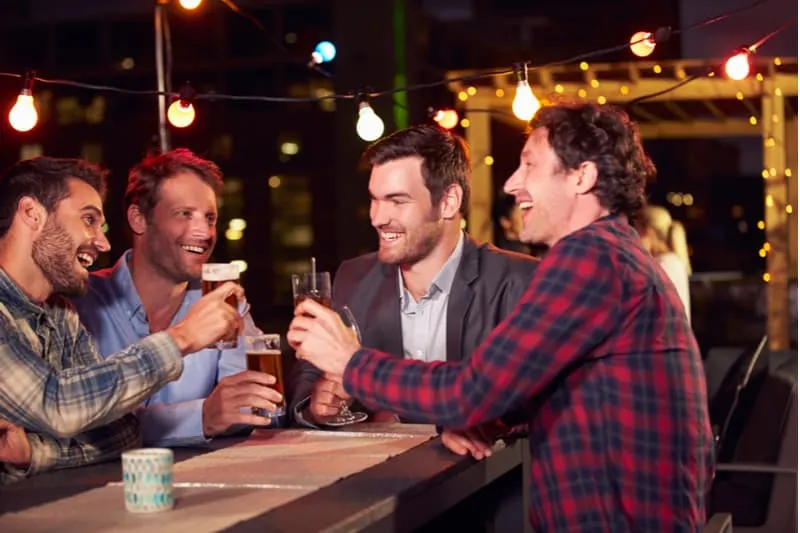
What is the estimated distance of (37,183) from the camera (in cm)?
302

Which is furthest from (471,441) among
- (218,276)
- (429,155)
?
(429,155)

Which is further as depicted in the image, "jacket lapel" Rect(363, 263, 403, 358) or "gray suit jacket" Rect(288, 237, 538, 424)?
"jacket lapel" Rect(363, 263, 403, 358)

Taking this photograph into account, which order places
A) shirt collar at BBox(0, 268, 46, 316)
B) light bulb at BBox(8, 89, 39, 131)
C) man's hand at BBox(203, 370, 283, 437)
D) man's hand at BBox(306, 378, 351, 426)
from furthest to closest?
light bulb at BBox(8, 89, 39, 131) < man's hand at BBox(306, 378, 351, 426) < man's hand at BBox(203, 370, 283, 437) < shirt collar at BBox(0, 268, 46, 316)

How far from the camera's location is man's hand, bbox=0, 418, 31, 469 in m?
2.66

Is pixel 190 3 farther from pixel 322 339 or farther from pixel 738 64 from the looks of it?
pixel 322 339

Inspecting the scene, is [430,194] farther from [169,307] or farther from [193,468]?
[193,468]

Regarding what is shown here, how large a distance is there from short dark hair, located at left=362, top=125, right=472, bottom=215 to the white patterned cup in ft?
5.60

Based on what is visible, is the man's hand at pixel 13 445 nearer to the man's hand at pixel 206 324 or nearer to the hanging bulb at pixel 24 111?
the man's hand at pixel 206 324

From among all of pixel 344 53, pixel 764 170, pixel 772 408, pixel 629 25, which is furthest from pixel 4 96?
pixel 772 408

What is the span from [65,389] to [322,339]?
0.54 meters

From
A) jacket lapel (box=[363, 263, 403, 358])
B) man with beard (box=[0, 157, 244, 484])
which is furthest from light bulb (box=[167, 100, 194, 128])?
man with beard (box=[0, 157, 244, 484])

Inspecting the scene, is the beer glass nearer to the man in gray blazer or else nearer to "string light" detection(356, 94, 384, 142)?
the man in gray blazer

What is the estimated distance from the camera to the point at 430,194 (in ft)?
12.0

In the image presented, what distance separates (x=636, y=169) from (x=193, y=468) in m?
1.10
